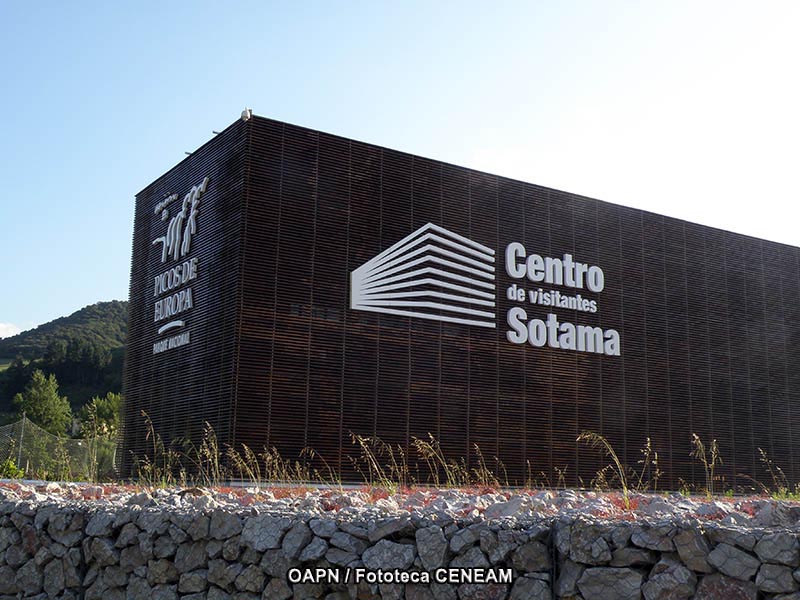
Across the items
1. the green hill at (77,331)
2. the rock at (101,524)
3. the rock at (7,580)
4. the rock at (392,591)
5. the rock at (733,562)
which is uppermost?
the green hill at (77,331)

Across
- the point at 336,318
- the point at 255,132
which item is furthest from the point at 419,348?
the point at 255,132

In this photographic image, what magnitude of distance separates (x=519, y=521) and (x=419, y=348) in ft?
39.2

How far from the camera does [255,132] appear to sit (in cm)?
1631

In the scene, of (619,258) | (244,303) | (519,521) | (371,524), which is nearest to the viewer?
(519,521)

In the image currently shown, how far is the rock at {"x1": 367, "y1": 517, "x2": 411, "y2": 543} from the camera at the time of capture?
5496 mm

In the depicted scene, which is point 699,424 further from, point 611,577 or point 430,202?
point 611,577

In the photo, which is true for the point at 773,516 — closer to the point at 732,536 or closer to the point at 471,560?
the point at 732,536

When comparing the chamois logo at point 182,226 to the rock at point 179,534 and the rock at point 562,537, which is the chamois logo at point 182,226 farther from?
the rock at point 562,537

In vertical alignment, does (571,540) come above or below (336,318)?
below

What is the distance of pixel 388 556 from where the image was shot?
5.43m

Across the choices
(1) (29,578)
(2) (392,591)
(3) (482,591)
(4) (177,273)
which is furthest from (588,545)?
(4) (177,273)

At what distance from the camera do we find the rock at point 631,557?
14.9 feet

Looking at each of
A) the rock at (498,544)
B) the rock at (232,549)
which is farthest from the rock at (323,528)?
the rock at (498,544)

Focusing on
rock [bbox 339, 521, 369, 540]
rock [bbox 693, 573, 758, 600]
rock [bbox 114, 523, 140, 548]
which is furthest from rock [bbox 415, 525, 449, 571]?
rock [bbox 114, 523, 140, 548]
